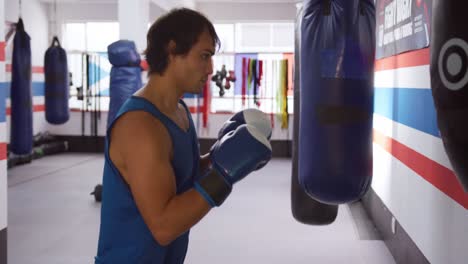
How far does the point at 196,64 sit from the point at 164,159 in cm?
31

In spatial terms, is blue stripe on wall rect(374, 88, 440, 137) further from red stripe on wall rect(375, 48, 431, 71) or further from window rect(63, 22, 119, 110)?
window rect(63, 22, 119, 110)

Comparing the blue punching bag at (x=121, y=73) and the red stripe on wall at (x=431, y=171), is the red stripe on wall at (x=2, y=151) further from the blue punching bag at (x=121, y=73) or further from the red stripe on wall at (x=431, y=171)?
the red stripe on wall at (x=431, y=171)

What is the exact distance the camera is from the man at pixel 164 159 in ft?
4.79

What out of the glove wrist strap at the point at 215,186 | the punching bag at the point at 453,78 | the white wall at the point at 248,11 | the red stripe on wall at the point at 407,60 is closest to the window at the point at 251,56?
the white wall at the point at 248,11

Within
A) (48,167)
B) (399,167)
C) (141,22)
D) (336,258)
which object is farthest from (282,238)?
(48,167)

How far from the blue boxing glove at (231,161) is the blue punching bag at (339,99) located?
56 cm

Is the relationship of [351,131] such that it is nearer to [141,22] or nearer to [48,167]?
[141,22]

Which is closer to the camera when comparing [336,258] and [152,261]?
[152,261]

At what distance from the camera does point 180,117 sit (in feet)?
5.73

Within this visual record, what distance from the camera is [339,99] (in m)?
2.20

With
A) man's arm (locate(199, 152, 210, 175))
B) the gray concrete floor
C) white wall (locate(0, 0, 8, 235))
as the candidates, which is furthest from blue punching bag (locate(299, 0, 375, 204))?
white wall (locate(0, 0, 8, 235))

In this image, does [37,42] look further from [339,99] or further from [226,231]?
[339,99]

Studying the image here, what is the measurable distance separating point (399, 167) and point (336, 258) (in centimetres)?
85

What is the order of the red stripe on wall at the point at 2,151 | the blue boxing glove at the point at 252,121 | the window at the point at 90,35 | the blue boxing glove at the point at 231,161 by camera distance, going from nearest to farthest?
the blue boxing glove at the point at 231,161
the blue boxing glove at the point at 252,121
the red stripe on wall at the point at 2,151
the window at the point at 90,35
